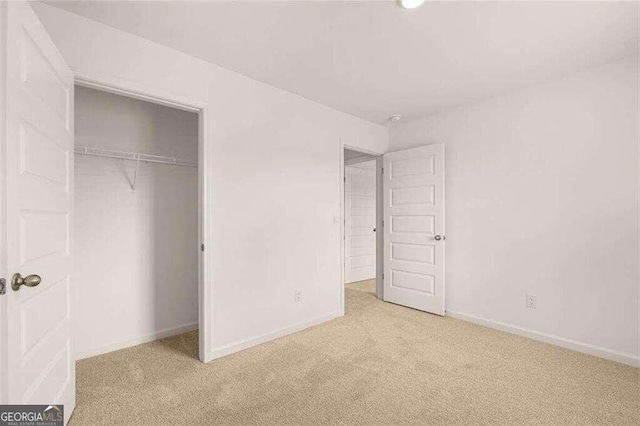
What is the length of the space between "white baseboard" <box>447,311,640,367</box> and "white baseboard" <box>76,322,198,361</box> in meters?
2.99

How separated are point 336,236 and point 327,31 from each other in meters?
2.11

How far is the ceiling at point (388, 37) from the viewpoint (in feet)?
6.01

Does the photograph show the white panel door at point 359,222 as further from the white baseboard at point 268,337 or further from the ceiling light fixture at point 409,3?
the ceiling light fixture at point 409,3

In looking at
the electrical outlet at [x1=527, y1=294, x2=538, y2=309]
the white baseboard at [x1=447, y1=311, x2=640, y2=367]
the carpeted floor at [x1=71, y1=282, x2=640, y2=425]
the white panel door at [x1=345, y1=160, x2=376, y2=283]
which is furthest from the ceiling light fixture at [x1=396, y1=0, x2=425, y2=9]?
the white panel door at [x1=345, y1=160, x2=376, y2=283]

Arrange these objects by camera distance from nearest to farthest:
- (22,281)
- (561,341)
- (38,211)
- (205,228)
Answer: (22,281), (38,211), (205,228), (561,341)

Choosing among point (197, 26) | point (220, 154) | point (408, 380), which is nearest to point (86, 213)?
point (220, 154)

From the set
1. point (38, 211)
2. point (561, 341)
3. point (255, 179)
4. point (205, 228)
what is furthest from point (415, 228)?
point (38, 211)

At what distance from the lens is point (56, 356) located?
1.57 metres

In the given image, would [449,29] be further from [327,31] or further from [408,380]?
[408,380]

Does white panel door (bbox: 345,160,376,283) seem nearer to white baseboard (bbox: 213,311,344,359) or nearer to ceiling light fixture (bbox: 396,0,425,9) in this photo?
white baseboard (bbox: 213,311,344,359)

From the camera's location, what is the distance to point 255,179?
2.76 meters

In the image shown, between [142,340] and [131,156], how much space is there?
1694 mm

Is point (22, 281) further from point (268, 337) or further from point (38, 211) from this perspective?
point (268, 337)

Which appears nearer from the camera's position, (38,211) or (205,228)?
(38,211)
